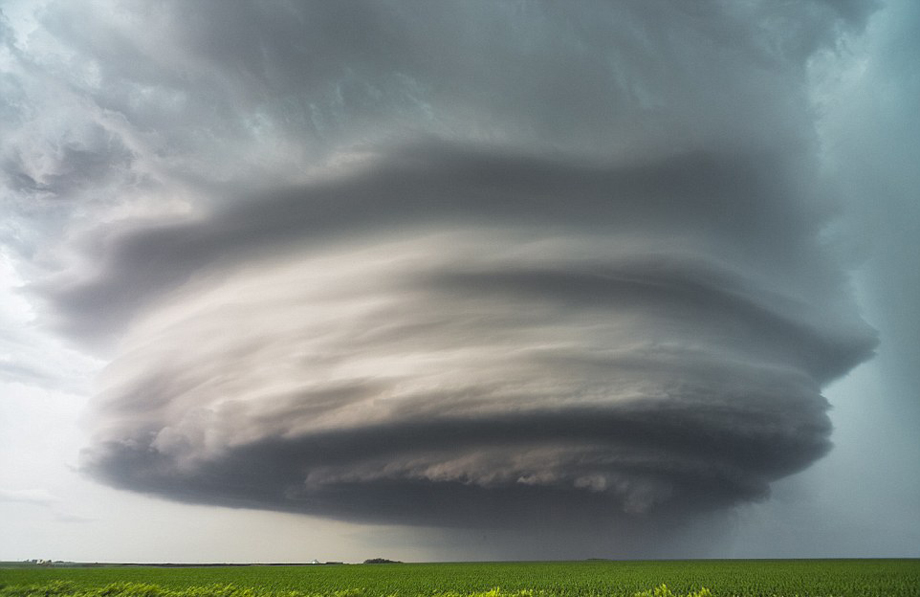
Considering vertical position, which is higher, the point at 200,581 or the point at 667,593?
the point at 667,593

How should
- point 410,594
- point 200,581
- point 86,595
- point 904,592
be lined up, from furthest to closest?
point 200,581 → point 410,594 → point 904,592 → point 86,595

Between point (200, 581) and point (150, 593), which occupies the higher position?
point (150, 593)

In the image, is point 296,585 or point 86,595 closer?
point 86,595

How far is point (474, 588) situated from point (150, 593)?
4066 centimetres

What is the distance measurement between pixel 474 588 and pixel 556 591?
42.8 feet

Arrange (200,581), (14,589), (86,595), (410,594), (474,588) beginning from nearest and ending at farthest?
(86,595), (14,589), (410,594), (474,588), (200,581)

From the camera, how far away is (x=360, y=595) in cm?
6197

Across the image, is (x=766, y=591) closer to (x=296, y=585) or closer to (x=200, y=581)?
(x=296, y=585)

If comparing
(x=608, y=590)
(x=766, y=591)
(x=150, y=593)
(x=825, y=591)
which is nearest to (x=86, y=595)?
(x=150, y=593)

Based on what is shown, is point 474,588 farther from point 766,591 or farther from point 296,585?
point 766,591

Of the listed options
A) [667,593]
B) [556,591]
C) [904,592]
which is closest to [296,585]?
[556,591]

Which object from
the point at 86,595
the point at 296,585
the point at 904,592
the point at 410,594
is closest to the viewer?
the point at 86,595

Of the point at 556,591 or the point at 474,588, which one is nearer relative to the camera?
the point at 556,591

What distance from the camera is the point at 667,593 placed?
50406 millimetres
